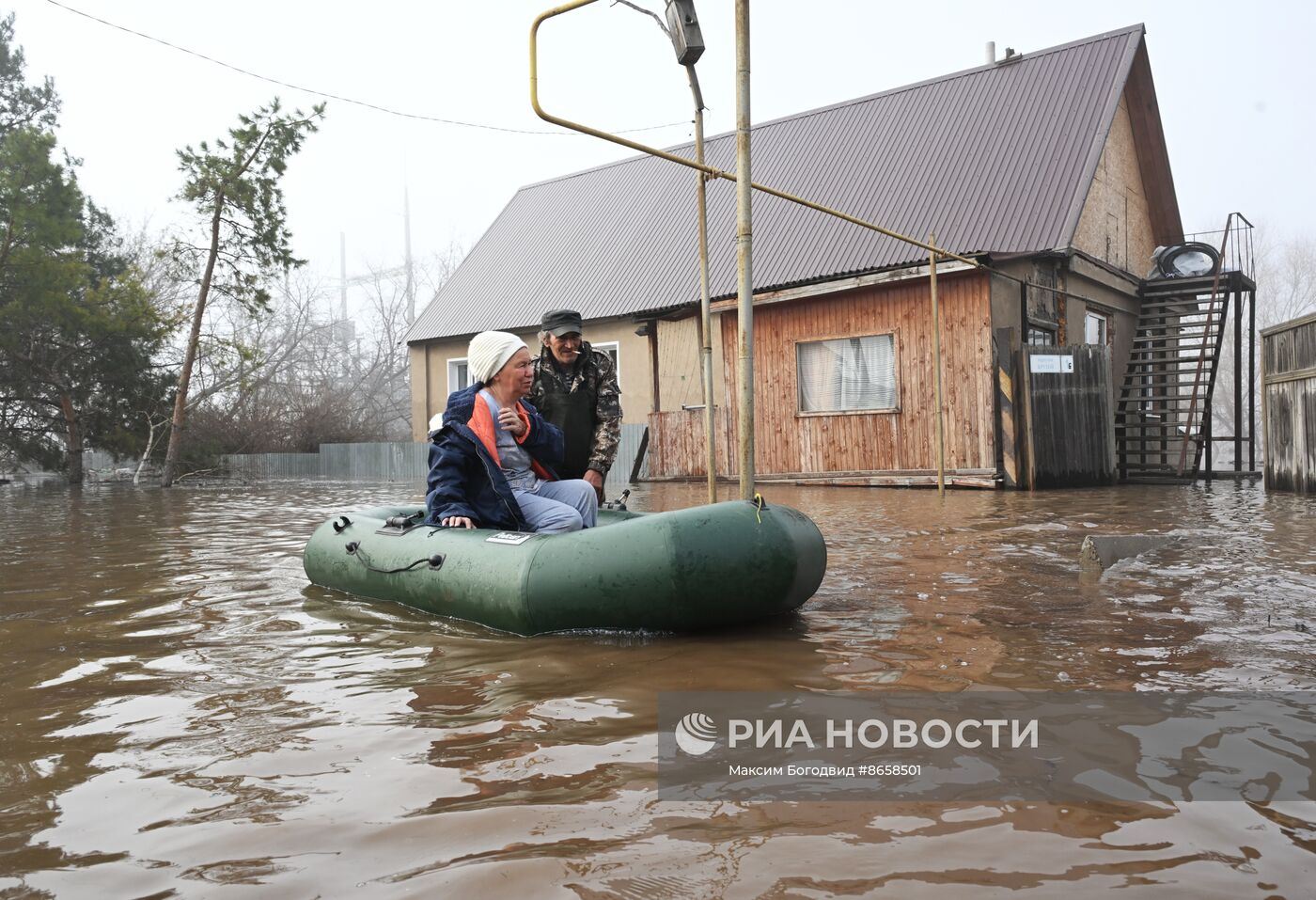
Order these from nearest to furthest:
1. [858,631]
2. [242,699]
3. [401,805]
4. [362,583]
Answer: [401,805]
[242,699]
[858,631]
[362,583]

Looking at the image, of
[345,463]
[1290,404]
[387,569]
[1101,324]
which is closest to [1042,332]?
[1101,324]

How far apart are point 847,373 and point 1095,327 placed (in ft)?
15.6

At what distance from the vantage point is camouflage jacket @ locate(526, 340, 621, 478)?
6.03 m

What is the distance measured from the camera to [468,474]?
5.19 m

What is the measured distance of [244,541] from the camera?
29.0ft

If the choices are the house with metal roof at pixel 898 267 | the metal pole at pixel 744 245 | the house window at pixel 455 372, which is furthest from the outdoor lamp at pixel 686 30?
the house window at pixel 455 372

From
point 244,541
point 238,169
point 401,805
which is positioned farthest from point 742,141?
point 238,169

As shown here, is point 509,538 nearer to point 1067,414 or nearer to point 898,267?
point 898,267

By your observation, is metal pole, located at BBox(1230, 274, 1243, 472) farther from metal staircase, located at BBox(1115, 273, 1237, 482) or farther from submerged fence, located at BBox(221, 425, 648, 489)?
submerged fence, located at BBox(221, 425, 648, 489)

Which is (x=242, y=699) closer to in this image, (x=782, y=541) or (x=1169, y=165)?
(x=782, y=541)

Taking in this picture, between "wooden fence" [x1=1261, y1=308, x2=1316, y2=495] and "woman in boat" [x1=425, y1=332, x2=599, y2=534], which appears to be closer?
"woman in boat" [x1=425, y1=332, x2=599, y2=534]

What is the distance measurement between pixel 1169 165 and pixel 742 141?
52.1ft

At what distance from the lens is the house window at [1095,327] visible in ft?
53.2

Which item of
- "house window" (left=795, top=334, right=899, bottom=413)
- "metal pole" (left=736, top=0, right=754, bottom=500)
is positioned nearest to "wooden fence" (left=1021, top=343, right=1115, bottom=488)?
"house window" (left=795, top=334, right=899, bottom=413)
